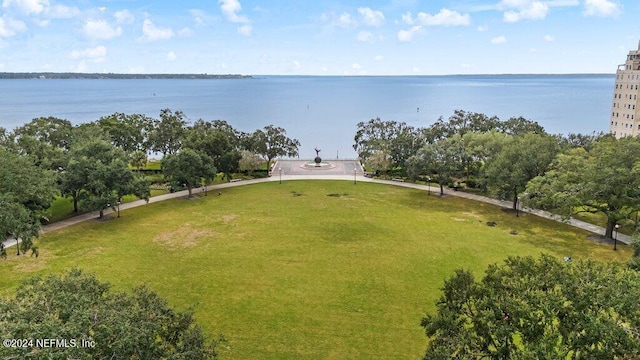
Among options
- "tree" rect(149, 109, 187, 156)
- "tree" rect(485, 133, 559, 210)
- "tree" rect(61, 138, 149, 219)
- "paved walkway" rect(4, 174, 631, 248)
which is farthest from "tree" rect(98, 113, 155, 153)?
"tree" rect(485, 133, 559, 210)

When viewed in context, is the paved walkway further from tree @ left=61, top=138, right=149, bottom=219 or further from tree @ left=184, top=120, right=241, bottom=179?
tree @ left=184, top=120, right=241, bottom=179

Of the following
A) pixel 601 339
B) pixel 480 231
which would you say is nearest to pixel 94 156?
pixel 480 231

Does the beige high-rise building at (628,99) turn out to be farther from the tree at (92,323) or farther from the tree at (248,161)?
the tree at (92,323)

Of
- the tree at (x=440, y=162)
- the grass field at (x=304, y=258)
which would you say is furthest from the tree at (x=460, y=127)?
the grass field at (x=304, y=258)

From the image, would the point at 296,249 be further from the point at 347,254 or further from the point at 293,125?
the point at 293,125

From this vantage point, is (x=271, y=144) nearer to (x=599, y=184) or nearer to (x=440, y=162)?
(x=440, y=162)
